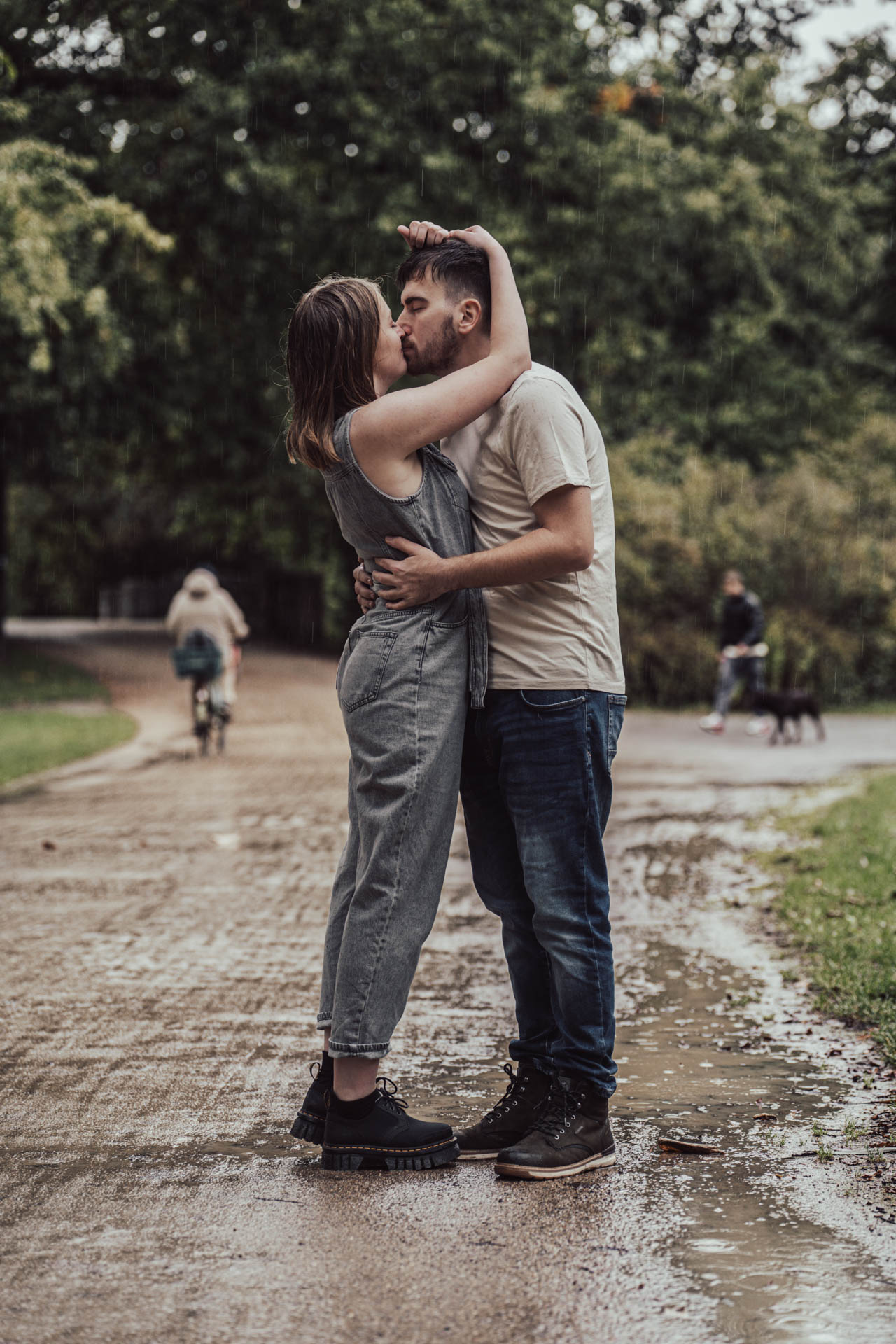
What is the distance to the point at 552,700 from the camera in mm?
3678

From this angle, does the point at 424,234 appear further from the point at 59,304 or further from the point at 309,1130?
the point at 59,304

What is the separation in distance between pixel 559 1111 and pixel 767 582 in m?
20.4

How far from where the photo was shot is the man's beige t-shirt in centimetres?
360

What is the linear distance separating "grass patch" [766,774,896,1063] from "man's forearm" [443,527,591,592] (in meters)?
2.00

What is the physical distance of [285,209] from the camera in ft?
72.5

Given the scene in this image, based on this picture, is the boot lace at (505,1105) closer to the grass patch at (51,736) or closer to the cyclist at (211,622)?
the grass patch at (51,736)

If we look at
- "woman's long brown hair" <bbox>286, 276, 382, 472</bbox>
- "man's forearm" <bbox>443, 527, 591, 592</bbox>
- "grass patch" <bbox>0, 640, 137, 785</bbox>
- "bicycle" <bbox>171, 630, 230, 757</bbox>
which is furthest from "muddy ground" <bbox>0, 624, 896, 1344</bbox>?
"bicycle" <bbox>171, 630, 230, 757</bbox>

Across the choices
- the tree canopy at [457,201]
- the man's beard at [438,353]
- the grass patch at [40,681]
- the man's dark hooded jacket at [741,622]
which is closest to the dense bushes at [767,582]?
the tree canopy at [457,201]

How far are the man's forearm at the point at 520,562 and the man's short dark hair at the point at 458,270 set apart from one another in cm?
57

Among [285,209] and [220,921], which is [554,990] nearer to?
[220,921]

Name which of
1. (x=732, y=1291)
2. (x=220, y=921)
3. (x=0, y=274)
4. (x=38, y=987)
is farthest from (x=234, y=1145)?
(x=0, y=274)

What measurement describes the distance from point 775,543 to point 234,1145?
20602 mm

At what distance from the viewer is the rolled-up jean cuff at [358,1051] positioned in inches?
144

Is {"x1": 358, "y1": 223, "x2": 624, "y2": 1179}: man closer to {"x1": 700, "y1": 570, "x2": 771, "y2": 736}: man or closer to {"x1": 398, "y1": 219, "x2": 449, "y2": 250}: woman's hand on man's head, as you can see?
{"x1": 398, "y1": 219, "x2": 449, "y2": 250}: woman's hand on man's head
